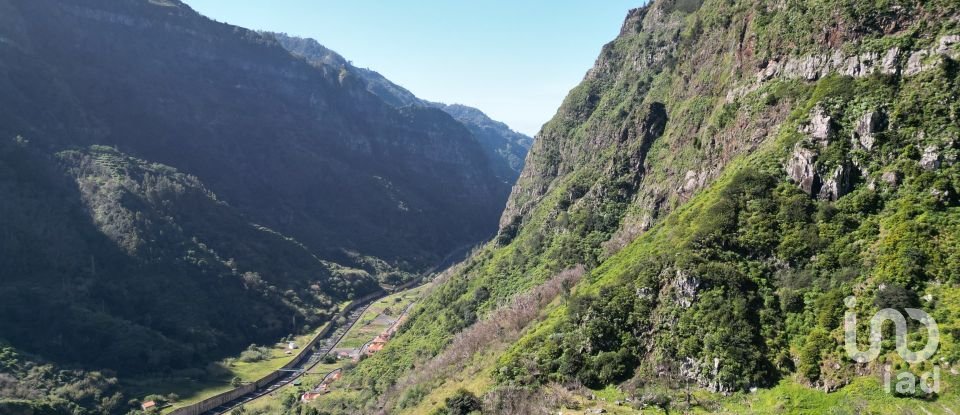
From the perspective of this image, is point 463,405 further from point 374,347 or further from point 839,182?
point 374,347

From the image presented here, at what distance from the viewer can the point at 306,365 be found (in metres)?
136

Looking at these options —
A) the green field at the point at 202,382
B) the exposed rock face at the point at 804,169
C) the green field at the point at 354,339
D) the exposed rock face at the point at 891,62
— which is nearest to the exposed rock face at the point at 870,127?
the exposed rock face at the point at 804,169

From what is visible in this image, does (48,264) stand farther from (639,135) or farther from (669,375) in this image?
(669,375)

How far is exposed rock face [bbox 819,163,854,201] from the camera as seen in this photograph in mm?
45344

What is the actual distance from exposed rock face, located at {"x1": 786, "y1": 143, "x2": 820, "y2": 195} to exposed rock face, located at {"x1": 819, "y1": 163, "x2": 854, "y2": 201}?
3.54ft

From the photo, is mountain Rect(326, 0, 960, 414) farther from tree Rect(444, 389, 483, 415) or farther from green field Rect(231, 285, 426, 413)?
green field Rect(231, 285, 426, 413)

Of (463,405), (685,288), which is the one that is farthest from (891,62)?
(463,405)

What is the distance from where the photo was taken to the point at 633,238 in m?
73.1

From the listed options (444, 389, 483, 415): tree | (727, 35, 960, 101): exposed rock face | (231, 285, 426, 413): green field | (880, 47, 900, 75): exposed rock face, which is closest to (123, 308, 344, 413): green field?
(231, 285, 426, 413): green field

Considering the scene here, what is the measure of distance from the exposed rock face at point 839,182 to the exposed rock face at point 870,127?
2.34 m

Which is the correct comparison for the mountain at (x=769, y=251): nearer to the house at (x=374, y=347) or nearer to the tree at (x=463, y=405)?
the tree at (x=463, y=405)

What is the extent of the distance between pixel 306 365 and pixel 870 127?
123215 millimetres

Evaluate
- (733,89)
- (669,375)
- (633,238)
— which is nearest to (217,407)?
(633,238)

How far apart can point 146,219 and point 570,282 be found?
472 ft
